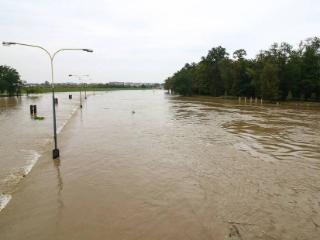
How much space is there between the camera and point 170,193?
13758 mm

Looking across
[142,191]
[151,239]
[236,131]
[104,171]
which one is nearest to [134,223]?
[151,239]

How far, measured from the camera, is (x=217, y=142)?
25.6 m

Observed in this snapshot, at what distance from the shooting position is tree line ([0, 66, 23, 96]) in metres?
111

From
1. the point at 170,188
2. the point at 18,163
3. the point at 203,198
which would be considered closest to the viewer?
the point at 203,198

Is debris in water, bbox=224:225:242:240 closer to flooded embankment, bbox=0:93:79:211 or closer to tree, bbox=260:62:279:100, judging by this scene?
flooded embankment, bbox=0:93:79:211

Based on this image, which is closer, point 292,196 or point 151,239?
point 151,239

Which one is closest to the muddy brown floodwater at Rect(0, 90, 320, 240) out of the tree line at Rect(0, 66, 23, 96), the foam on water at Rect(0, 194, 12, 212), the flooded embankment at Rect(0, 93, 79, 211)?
the foam on water at Rect(0, 194, 12, 212)

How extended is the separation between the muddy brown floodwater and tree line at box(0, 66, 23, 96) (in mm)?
99006

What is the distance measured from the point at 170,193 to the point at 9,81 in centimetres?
11588

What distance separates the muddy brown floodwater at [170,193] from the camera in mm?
10414

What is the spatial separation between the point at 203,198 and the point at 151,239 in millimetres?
4030

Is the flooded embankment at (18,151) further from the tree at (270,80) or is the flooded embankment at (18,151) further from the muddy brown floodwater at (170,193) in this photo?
the tree at (270,80)

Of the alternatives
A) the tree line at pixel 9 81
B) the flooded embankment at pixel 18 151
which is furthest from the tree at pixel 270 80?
the tree line at pixel 9 81

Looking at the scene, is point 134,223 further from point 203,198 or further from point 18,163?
point 18,163
